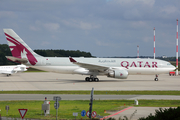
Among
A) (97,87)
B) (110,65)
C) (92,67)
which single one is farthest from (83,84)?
(110,65)

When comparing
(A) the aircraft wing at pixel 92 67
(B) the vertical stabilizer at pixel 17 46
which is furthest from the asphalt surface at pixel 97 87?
(B) the vertical stabilizer at pixel 17 46

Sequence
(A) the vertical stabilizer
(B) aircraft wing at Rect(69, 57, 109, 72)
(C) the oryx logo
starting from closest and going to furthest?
(B) aircraft wing at Rect(69, 57, 109, 72)
(A) the vertical stabilizer
(C) the oryx logo

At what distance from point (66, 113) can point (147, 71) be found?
28.8 metres

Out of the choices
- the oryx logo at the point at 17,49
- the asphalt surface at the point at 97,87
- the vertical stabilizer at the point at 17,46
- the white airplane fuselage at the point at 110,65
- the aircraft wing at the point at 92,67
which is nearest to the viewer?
the asphalt surface at the point at 97,87

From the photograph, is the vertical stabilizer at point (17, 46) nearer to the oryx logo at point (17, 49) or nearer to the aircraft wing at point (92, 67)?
the oryx logo at point (17, 49)

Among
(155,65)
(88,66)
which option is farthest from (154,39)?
(88,66)

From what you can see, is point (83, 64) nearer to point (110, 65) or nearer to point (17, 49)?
point (110, 65)

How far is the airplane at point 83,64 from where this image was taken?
40000 mm

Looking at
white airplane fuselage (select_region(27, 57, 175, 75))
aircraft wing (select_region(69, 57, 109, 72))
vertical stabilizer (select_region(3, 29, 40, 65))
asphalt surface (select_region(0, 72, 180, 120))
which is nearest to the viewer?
asphalt surface (select_region(0, 72, 180, 120))

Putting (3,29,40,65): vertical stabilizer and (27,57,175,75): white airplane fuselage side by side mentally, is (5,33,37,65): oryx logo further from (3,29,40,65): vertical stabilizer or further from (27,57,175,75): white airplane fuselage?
(27,57,175,75): white airplane fuselage

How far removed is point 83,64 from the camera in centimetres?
3978

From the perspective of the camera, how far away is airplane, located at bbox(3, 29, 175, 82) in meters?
40.0

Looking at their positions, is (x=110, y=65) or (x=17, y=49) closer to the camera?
(x=17, y=49)

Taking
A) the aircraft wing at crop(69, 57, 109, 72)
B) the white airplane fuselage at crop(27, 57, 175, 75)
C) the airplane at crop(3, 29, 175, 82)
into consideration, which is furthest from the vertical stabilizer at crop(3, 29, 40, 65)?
the aircraft wing at crop(69, 57, 109, 72)
